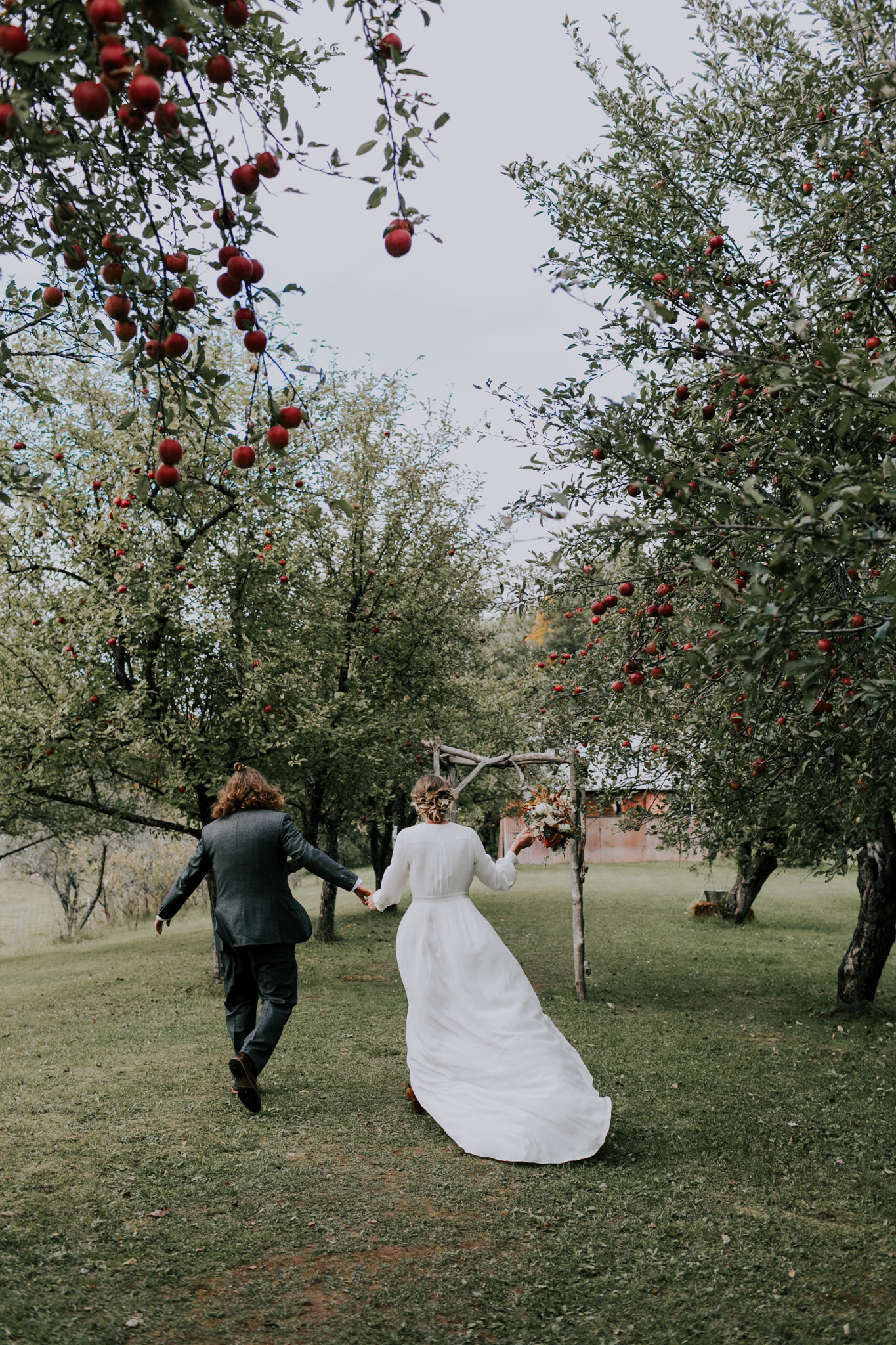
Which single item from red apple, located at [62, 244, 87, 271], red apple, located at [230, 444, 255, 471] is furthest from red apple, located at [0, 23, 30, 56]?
red apple, located at [62, 244, 87, 271]

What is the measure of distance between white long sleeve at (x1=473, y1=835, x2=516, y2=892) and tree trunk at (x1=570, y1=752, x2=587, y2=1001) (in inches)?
144

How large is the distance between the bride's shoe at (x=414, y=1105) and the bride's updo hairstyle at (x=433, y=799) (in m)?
1.80

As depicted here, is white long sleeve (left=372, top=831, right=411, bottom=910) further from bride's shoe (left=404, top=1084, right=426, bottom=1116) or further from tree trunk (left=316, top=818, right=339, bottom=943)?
tree trunk (left=316, top=818, right=339, bottom=943)

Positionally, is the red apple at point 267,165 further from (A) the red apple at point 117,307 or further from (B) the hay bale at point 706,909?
(B) the hay bale at point 706,909

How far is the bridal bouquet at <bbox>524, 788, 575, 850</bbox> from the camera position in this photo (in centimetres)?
756

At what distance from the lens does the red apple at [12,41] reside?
85.0 inches

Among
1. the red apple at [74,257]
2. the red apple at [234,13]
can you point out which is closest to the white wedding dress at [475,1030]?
the red apple at [74,257]

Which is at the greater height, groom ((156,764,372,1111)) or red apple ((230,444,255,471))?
red apple ((230,444,255,471))

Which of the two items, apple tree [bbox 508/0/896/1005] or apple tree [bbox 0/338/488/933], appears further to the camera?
apple tree [bbox 0/338/488/933]

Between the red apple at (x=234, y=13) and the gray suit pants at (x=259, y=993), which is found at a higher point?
the red apple at (x=234, y=13)

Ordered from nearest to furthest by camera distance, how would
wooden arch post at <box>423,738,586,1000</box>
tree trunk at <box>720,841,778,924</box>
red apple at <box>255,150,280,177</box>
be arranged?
red apple at <box>255,150,280,177</box> → wooden arch post at <box>423,738,586,1000</box> → tree trunk at <box>720,841,778,924</box>

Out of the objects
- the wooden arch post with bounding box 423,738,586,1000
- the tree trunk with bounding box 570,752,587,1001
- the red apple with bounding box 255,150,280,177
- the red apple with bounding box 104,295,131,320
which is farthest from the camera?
the tree trunk with bounding box 570,752,587,1001

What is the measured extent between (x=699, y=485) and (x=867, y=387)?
7.48 feet

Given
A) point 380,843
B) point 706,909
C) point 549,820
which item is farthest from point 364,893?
point 380,843
